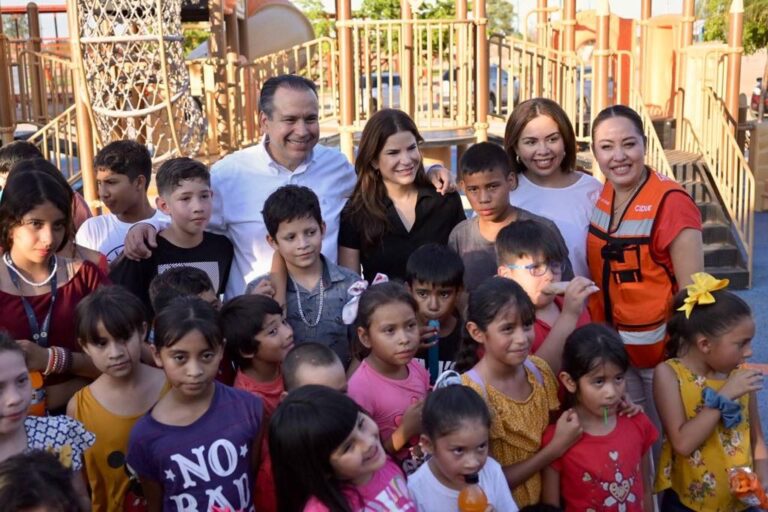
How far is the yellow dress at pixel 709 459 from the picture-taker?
11.0 feet

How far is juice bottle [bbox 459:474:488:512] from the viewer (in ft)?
8.79

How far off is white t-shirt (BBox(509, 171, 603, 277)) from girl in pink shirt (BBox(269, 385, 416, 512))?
62.3 inches

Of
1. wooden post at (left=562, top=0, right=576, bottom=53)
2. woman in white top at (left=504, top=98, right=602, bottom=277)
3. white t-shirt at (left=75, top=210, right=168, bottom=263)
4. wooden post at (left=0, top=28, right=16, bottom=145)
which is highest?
wooden post at (left=562, top=0, right=576, bottom=53)

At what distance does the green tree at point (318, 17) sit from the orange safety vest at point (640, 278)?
879 inches

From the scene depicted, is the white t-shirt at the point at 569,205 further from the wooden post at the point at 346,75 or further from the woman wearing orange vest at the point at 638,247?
the wooden post at the point at 346,75

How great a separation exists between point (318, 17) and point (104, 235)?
91.1 ft

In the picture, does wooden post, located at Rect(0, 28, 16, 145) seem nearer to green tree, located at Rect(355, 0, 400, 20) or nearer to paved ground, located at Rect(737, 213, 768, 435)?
paved ground, located at Rect(737, 213, 768, 435)

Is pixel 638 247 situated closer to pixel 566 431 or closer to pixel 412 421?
pixel 566 431

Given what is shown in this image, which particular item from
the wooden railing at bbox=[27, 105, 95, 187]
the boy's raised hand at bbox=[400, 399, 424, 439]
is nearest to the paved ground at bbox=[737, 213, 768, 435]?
the boy's raised hand at bbox=[400, 399, 424, 439]

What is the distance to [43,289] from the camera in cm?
327

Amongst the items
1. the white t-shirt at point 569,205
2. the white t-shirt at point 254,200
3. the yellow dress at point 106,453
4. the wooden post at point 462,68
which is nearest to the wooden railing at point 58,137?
the wooden post at point 462,68

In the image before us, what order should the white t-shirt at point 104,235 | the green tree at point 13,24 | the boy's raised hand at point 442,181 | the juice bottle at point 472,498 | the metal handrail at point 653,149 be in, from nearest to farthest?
the juice bottle at point 472,498
the boy's raised hand at point 442,181
the white t-shirt at point 104,235
the metal handrail at point 653,149
the green tree at point 13,24

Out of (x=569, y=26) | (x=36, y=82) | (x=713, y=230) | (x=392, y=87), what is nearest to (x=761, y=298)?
(x=713, y=230)

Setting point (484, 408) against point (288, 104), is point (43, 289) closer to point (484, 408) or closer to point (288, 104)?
point (288, 104)
